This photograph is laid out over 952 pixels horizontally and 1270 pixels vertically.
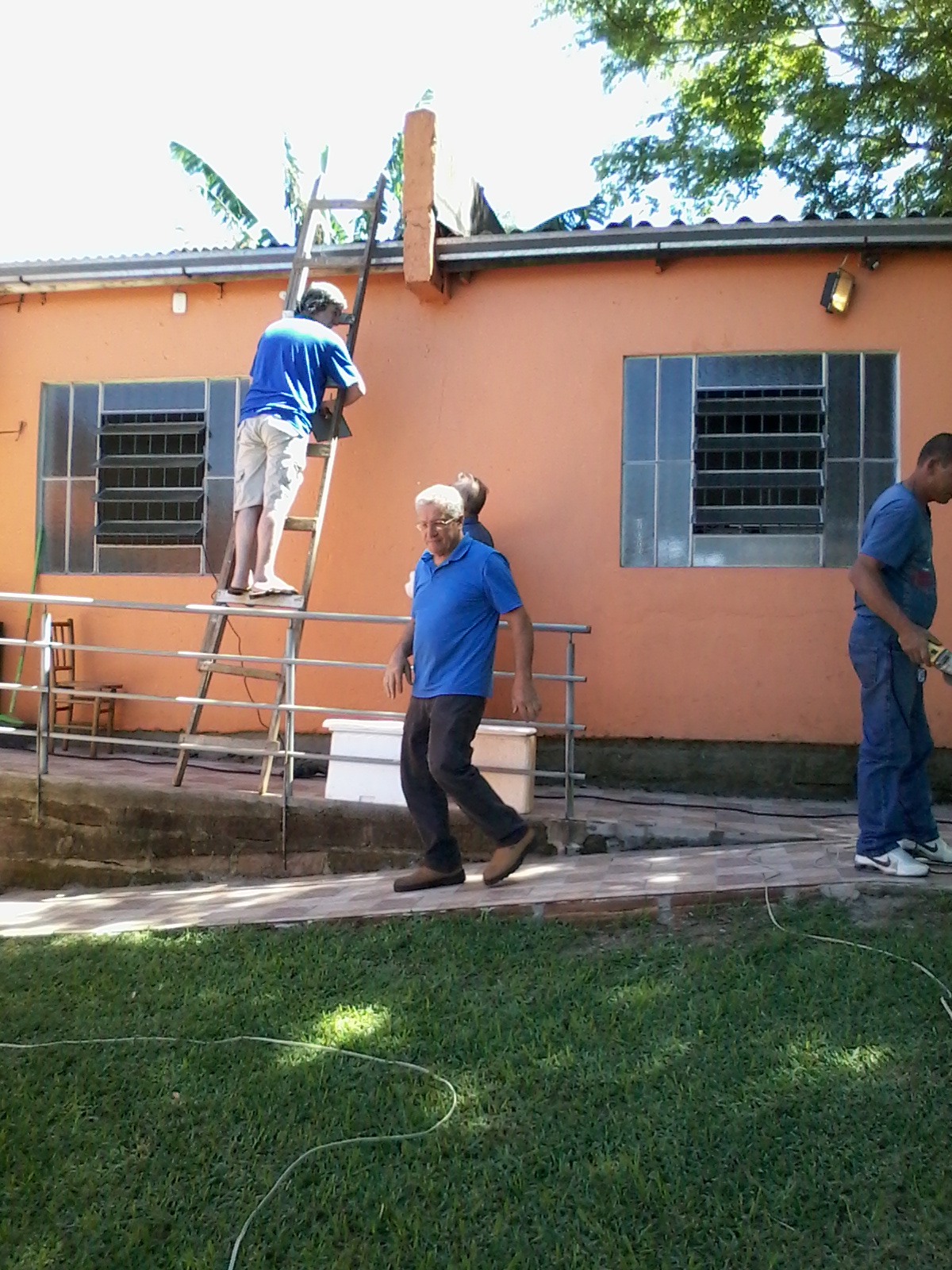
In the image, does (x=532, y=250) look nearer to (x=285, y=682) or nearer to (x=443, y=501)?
(x=443, y=501)

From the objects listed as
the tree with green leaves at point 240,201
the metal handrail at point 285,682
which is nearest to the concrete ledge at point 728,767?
the metal handrail at point 285,682

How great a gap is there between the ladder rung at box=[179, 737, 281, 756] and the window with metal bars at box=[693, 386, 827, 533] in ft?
9.80

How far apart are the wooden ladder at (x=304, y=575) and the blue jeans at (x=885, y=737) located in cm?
293

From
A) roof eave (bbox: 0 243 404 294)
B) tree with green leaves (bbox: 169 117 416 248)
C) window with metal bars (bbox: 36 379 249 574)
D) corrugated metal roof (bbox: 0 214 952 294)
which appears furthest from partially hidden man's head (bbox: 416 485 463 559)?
tree with green leaves (bbox: 169 117 416 248)

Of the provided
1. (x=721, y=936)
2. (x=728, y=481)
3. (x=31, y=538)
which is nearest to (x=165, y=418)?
(x=31, y=538)

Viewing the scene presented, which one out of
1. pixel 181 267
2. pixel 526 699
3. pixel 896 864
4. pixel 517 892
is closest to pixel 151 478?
pixel 181 267

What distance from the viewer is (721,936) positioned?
4082mm

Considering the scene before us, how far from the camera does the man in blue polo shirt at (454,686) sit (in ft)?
16.0

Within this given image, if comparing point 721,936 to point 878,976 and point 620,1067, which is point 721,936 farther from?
point 620,1067

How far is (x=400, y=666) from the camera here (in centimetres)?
522

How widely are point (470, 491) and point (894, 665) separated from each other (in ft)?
8.67

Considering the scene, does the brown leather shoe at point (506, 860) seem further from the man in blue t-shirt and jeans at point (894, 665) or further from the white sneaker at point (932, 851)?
the white sneaker at point (932, 851)

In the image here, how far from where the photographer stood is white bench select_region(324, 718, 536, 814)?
5824 mm

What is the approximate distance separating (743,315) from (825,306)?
485mm
